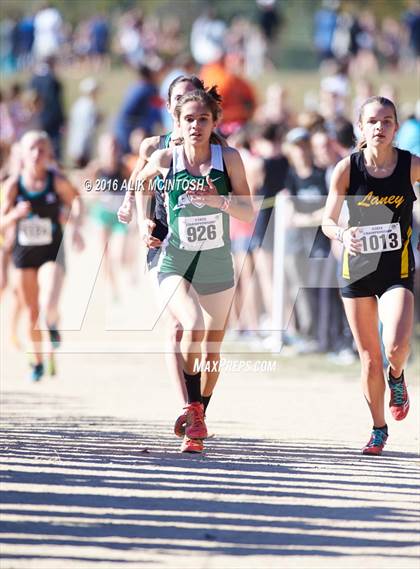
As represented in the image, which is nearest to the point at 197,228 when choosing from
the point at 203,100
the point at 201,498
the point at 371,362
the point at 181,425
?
the point at 203,100

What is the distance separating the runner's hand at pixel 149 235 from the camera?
7410mm

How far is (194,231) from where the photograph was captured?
7.45 meters

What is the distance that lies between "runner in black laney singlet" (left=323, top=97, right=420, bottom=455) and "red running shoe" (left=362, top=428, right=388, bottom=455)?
17 cm

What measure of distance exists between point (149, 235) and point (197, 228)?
0.28 meters

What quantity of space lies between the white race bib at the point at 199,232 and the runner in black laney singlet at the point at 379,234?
64 centimetres

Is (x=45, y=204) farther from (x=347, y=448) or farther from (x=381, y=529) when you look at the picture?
(x=381, y=529)

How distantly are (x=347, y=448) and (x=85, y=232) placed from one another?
15.4 meters

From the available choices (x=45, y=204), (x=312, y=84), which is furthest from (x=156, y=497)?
(x=312, y=84)

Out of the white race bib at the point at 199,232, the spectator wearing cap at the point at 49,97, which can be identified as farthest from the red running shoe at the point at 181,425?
the spectator wearing cap at the point at 49,97

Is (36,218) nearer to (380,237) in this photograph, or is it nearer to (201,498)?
(380,237)

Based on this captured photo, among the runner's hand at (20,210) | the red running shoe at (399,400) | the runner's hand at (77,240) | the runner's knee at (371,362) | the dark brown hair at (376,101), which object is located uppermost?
the dark brown hair at (376,101)

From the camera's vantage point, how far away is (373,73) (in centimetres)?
3581

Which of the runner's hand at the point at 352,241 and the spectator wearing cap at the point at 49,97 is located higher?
the spectator wearing cap at the point at 49,97

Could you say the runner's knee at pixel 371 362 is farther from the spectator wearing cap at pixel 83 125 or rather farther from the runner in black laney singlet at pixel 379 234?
the spectator wearing cap at pixel 83 125
